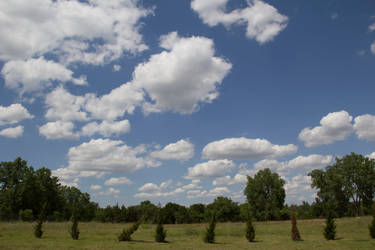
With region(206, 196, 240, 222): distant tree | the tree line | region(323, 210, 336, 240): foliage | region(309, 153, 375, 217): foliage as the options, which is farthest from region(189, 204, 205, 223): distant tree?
region(323, 210, 336, 240): foliage

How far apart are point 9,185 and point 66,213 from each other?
85.6ft

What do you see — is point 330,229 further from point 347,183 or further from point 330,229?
point 347,183

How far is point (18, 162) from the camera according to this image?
73.6m

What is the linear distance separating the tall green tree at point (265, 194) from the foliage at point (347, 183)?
945cm

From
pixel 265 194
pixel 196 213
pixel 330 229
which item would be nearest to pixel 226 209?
pixel 196 213

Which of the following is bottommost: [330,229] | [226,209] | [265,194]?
[226,209]

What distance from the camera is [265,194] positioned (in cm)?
7525

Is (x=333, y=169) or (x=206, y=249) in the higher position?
(x=333, y=169)

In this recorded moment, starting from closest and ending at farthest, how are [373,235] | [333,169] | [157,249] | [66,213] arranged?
1. [157,249]
2. [373,235]
3. [333,169]
4. [66,213]

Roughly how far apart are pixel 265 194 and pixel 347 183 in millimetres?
19830

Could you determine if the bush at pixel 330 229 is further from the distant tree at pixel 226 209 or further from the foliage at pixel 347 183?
the distant tree at pixel 226 209

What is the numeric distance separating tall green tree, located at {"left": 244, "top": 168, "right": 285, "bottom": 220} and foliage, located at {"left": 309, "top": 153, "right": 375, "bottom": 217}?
9.45 m

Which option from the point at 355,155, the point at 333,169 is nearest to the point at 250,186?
the point at 333,169

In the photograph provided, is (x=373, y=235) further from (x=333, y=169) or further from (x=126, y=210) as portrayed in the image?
(x=126, y=210)
